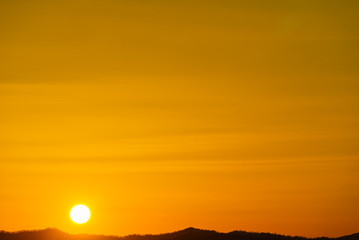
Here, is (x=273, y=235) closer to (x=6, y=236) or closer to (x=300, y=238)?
(x=300, y=238)

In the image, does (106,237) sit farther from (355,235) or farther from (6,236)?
(355,235)

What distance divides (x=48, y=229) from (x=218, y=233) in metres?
10.7

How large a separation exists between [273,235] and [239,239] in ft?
9.28

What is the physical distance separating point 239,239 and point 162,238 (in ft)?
16.0

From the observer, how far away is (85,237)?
65188 millimetres

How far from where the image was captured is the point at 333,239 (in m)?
66.4

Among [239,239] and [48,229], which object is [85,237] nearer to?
[48,229]

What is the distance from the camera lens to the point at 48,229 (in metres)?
65.8

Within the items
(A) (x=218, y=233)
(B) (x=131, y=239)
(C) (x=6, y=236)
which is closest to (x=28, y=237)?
(C) (x=6, y=236)

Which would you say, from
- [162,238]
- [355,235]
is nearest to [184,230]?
[162,238]

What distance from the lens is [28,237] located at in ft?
210

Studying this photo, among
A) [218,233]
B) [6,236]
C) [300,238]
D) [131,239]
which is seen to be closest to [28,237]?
[6,236]

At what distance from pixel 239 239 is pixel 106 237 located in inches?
332

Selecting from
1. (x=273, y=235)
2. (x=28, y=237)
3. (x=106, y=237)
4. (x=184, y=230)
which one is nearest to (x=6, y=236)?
(x=28, y=237)
